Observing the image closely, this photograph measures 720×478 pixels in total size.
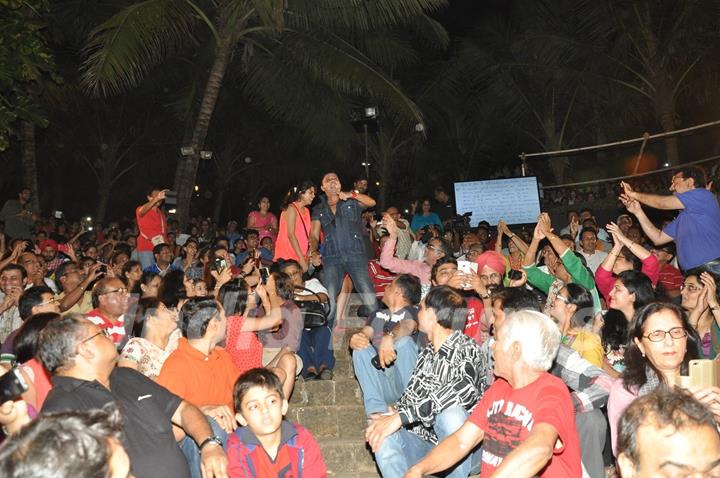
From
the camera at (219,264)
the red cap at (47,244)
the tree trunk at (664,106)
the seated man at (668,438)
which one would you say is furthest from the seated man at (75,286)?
the tree trunk at (664,106)

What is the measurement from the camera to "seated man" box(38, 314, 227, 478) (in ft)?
12.0

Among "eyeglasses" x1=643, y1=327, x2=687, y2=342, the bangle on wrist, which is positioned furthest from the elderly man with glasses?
"eyeglasses" x1=643, y1=327, x2=687, y2=342

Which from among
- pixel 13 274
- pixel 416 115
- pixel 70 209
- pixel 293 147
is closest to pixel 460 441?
pixel 13 274

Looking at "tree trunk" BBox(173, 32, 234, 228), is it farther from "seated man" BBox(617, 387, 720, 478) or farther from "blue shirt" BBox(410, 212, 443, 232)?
"seated man" BBox(617, 387, 720, 478)

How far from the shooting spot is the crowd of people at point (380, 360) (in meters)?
2.57

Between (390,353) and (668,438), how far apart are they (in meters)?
3.20

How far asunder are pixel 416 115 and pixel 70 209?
24.2m

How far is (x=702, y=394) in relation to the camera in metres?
3.12

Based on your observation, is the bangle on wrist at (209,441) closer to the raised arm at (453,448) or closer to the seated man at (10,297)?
the raised arm at (453,448)

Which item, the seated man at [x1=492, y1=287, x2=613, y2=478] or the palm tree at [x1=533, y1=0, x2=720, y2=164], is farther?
the palm tree at [x1=533, y1=0, x2=720, y2=164]

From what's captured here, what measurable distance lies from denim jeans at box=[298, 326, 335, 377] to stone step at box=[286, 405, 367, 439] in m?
0.44

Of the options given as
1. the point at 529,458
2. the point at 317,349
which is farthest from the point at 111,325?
the point at 529,458

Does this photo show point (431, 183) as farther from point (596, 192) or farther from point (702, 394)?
point (702, 394)

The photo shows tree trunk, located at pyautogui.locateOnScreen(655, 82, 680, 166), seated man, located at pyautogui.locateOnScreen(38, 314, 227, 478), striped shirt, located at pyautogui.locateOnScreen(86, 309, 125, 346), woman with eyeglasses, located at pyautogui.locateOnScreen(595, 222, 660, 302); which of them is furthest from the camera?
tree trunk, located at pyautogui.locateOnScreen(655, 82, 680, 166)
